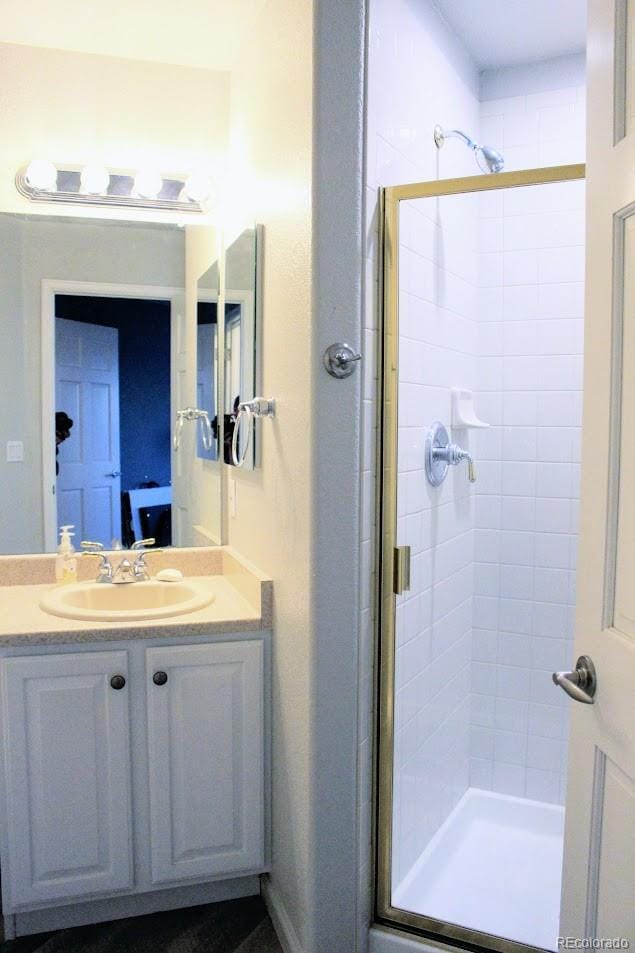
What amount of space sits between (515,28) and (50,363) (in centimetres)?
178

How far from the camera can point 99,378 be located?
238 centimetres

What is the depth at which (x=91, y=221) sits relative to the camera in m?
2.38

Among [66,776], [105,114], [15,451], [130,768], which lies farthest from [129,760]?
[105,114]

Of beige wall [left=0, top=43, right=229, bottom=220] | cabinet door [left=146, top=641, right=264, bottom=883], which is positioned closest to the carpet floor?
cabinet door [left=146, top=641, right=264, bottom=883]

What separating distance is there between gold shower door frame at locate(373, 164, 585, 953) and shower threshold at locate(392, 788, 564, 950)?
45mm

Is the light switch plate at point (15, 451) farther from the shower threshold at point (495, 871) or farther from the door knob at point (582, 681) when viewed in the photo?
the door knob at point (582, 681)

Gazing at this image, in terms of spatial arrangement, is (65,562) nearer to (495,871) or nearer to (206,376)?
(206,376)

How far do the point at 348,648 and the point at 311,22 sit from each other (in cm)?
141

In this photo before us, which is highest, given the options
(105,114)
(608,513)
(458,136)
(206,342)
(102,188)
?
(105,114)

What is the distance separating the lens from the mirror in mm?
2326

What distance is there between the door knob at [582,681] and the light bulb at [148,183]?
2001mm

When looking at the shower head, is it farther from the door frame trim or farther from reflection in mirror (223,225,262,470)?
the door frame trim

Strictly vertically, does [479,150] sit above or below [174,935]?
above

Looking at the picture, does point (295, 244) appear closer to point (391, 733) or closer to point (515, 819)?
point (391, 733)
